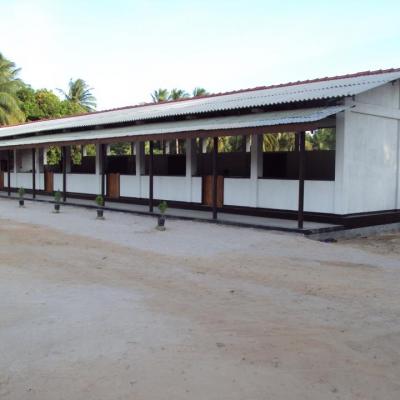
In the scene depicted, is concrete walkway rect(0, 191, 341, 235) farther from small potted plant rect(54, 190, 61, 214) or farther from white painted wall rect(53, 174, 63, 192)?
white painted wall rect(53, 174, 63, 192)

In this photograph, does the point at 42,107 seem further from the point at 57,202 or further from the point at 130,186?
the point at 57,202

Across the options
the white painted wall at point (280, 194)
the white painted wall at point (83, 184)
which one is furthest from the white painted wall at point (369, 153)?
the white painted wall at point (83, 184)

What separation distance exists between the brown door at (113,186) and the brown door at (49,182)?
460 cm

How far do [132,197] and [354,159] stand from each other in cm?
891

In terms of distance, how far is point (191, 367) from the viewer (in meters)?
3.86

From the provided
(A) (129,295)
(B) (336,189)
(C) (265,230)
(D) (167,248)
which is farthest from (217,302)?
(B) (336,189)

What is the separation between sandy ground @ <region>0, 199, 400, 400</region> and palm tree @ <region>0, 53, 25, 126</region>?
29.6 metres

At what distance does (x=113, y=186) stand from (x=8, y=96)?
833 inches

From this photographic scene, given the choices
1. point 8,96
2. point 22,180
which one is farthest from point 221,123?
point 8,96

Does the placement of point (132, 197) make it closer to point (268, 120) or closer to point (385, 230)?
point (268, 120)

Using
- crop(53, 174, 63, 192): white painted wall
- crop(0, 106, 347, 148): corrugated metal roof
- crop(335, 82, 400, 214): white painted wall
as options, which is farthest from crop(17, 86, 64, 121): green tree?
crop(335, 82, 400, 214): white painted wall

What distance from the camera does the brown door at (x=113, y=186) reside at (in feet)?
63.7

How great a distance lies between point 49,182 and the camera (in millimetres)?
23359

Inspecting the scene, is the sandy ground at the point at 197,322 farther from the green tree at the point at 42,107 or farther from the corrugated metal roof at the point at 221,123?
the green tree at the point at 42,107
